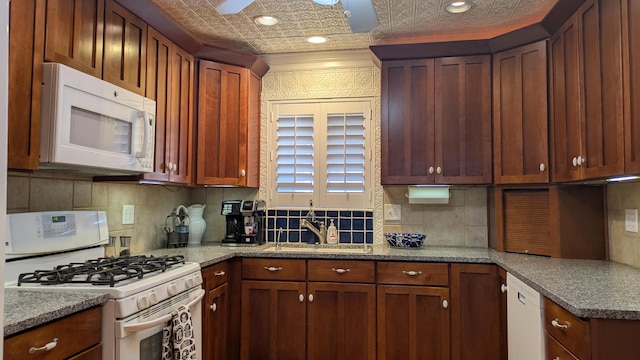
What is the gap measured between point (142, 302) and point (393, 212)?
2.05 m

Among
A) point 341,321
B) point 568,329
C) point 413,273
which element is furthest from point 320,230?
point 568,329

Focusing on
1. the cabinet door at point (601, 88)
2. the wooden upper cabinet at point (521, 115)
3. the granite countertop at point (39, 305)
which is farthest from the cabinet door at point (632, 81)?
the granite countertop at point (39, 305)

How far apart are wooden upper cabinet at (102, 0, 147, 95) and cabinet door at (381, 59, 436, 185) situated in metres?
1.60

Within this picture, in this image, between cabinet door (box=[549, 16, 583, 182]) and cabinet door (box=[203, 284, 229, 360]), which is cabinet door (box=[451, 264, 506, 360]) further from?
cabinet door (box=[203, 284, 229, 360])

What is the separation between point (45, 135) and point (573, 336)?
6.87 ft

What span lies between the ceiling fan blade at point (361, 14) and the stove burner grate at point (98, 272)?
1463mm

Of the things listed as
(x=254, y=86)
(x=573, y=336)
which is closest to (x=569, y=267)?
(x=573, y=336)

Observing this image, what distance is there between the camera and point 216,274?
2602 millimetres

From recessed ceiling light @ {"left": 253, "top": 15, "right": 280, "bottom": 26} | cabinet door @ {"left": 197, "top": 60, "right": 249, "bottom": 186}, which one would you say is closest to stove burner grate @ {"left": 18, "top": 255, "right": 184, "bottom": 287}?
cabinet door @ {"left": 197, "top": 60, "right": 249, "bottom": 186}

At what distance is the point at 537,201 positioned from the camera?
2.75m

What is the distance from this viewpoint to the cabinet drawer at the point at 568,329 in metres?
1.42

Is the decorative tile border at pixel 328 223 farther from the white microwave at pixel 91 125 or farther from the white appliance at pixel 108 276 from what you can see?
the white microwave at pixel 91 125

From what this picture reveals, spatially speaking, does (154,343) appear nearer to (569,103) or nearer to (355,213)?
(355,213)

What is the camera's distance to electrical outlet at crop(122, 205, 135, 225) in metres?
2.67
